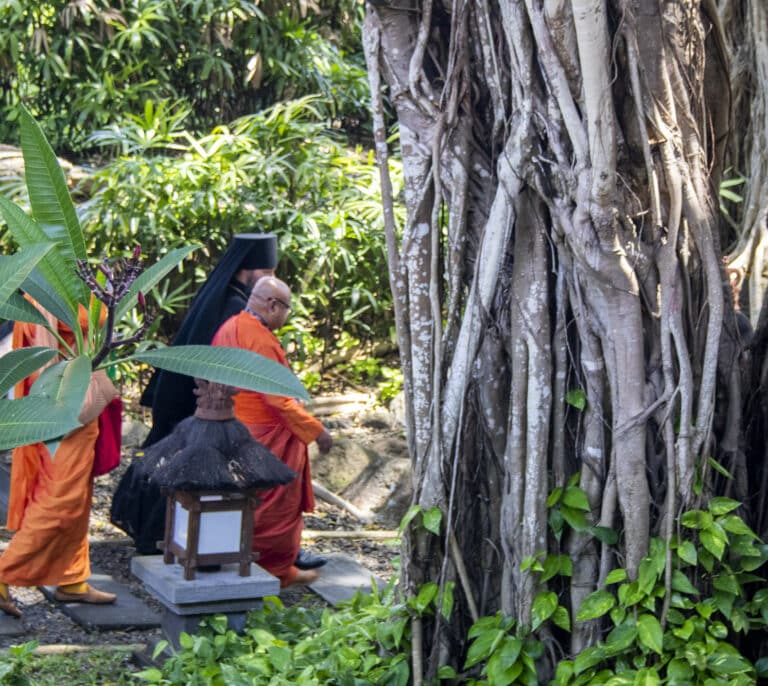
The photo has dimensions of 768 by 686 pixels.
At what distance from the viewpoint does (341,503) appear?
7914mm

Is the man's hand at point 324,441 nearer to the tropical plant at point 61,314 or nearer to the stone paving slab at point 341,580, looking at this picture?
the stone paving slab at point 341,580

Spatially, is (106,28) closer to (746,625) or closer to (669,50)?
(669,50)

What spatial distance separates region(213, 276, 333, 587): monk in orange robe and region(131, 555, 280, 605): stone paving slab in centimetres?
115

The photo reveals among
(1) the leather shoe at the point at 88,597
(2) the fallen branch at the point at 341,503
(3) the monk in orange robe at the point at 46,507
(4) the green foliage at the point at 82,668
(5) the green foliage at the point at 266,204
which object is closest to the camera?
(4) the green foliage at the point at 82,668

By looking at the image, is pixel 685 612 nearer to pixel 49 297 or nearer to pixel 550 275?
pixel 550 275

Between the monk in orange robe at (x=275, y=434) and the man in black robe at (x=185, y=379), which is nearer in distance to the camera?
the monk in orange robe at (x=275, y=434)

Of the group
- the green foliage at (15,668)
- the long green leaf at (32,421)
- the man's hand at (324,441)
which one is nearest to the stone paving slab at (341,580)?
the man's hand at (324,441)

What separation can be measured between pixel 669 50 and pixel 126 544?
449cm

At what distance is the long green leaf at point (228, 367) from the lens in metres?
2.83

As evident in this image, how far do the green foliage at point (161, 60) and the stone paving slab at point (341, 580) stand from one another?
4694 millimetres

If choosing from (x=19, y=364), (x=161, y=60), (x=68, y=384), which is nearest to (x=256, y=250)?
(x=19, y=364)

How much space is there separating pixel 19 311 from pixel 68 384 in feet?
1.49

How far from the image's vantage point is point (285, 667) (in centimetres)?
398

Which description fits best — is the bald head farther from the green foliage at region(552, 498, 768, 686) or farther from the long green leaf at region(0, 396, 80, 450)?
the long green leaf at region(0, 396, 80, 450)
